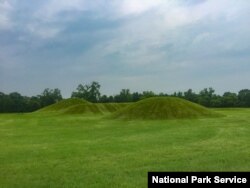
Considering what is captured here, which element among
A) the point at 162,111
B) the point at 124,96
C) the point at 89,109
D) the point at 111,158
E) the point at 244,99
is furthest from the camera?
the point at 124,96

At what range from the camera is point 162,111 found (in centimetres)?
4781

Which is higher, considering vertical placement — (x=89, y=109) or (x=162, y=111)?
(x=89, y=109)

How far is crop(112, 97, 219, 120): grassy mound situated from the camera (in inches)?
1832

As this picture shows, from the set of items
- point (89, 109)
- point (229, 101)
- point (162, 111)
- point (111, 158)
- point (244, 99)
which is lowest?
point (111, 158)

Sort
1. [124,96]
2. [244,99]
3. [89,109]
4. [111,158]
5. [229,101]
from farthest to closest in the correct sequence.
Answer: [124,96]
[244,99]
[229,101]
[89,109]
[111,158]

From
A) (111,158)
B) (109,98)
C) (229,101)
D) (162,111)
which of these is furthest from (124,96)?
(111,158)

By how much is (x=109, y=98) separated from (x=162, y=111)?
76.1 metres

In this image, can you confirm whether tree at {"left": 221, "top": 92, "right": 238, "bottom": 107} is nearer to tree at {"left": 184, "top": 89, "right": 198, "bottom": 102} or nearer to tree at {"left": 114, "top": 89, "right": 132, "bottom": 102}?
tree at {"left": 184, "top": 89, "right": 198, "bottom": 102}

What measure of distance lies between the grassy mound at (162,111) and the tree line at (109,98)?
175 feet

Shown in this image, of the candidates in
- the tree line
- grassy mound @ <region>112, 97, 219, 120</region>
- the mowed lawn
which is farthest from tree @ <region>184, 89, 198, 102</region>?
the mowed lawn

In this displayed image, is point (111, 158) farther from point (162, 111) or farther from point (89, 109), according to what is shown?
point (89, 109)

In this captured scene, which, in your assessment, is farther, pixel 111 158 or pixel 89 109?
pixel 89 109

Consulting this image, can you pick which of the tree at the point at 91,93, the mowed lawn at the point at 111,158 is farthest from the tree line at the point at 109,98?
the mowed lawn at the point at 111,158

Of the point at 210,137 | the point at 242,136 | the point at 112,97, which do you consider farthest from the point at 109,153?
the point at 112,97
